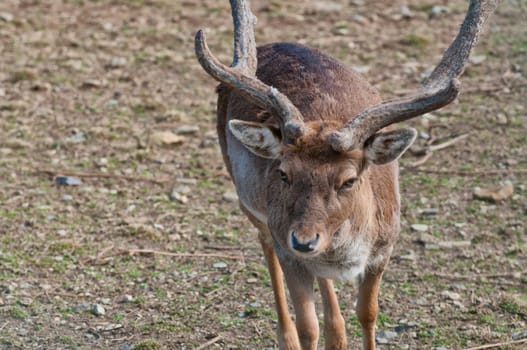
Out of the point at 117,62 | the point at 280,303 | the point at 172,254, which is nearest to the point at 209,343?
the point at 280,303

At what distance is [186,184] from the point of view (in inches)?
410

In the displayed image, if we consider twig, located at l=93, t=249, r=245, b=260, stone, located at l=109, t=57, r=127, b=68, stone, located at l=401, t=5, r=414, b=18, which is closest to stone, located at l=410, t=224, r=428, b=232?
twig, located at l=93, t=249, r=245, b=260

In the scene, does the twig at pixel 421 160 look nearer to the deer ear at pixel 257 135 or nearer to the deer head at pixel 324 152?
the deer head at pixel 324 152

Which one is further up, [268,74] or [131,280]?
[268,74]

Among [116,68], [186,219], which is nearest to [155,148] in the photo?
[186,219]

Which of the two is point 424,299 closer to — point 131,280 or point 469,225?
point 469,225

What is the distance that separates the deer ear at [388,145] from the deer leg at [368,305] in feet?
3.51

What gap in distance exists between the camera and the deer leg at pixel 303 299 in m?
6.75

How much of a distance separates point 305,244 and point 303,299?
1065mm

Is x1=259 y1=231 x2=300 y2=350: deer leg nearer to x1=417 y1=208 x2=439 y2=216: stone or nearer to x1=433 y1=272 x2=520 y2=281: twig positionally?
x1=433 y1=272 x2=520 y2=281: twig

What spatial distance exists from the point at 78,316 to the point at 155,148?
3455 millimetres

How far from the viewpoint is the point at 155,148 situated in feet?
36.6

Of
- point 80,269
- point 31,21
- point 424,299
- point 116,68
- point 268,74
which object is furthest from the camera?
point 31,21

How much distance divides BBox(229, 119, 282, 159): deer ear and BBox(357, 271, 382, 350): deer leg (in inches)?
48.9
